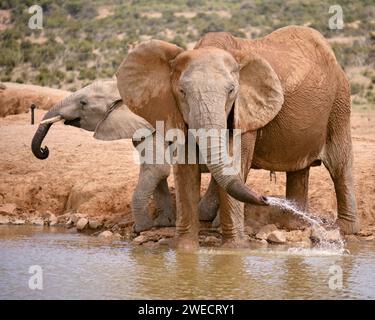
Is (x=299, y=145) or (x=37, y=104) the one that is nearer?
(x=299, y=145)

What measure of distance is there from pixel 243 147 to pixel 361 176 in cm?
340

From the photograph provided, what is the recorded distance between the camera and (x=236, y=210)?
8.44 metres

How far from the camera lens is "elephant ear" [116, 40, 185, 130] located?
8.14 metres

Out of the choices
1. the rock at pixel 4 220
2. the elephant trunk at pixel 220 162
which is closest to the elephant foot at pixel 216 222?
the elephant trunk at pixel 220 162

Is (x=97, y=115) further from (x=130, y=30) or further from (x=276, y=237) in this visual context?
(x=130, y=30)

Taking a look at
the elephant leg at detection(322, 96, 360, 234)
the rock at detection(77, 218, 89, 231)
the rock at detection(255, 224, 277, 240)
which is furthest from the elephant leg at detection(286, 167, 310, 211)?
the rock at detection(77, 218, 89, 231)

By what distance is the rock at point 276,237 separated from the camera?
29.9ft

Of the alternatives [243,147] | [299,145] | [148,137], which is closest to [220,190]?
[243,147]

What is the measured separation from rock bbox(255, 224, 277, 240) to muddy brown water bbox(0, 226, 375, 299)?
11.7 inches

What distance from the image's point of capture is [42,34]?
37.5 metres

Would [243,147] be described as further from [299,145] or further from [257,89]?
[299,145]

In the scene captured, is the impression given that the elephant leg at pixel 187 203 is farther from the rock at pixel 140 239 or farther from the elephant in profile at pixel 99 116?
the elephant in profile at pixel 99 116

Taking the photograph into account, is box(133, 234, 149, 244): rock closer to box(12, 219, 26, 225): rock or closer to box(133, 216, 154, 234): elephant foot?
box(133, 216, 154, 234): elephant foot

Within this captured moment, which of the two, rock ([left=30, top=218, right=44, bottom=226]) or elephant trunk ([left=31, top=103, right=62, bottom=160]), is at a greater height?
elephant trunk ([left=31, top=103, right=62, bottom=160])
